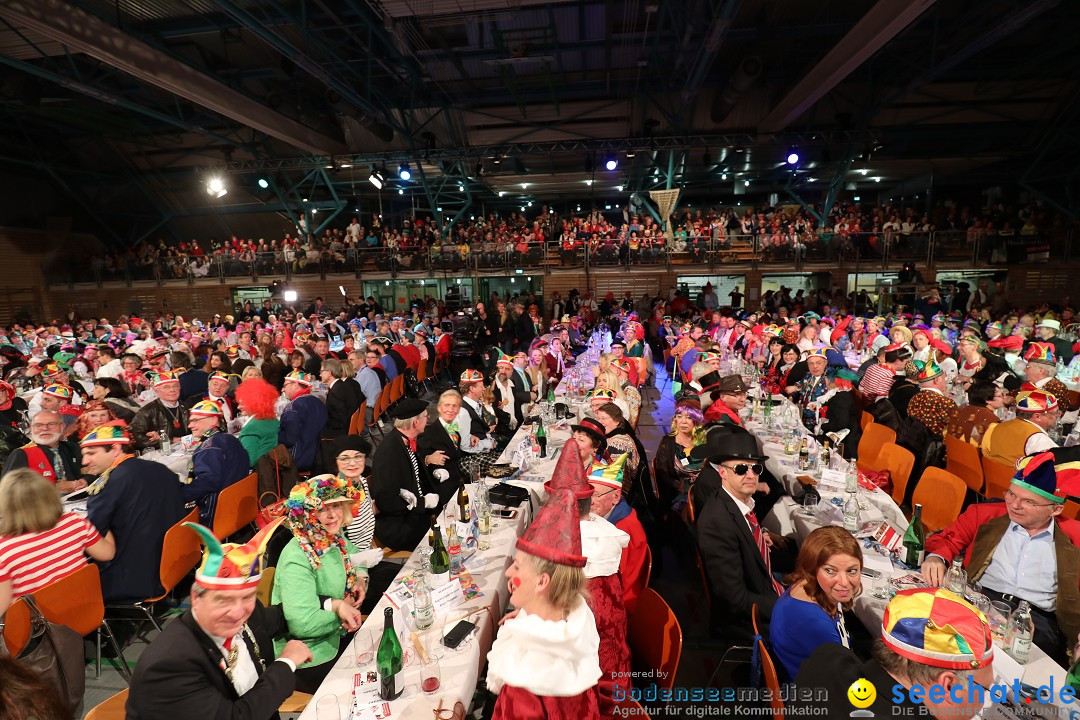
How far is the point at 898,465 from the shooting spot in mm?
4961

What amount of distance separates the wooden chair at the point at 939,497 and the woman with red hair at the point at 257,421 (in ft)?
21.1

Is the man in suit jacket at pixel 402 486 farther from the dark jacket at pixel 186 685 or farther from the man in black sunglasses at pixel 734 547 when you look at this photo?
the man in black sunglasses at pixel 734 547

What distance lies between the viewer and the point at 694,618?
4457 millimetres

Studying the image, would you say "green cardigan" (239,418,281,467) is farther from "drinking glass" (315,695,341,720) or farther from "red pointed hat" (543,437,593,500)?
"red pointed hat" (543,437,593,500)

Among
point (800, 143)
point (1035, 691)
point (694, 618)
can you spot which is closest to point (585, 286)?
point (800, 143)

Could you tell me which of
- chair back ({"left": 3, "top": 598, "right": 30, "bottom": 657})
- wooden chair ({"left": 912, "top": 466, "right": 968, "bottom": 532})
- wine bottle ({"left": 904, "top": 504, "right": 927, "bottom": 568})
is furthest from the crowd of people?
wooden chair ({"left": 912, "top": 466, "right": 968, "bottom": 532})

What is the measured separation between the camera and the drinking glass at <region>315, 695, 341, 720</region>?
7.66 feet

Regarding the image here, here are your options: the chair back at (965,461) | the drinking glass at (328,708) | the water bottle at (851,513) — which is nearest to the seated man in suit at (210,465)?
the drinking glass at (328,708)

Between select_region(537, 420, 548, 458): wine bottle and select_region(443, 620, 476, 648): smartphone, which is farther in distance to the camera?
select_region(537, 420, 548, 458): wine bottle

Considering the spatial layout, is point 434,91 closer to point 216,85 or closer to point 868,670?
point 216,85

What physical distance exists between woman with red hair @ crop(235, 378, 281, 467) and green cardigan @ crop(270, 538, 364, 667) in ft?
10.7

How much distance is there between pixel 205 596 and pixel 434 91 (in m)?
19.3

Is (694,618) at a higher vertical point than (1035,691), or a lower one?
lower

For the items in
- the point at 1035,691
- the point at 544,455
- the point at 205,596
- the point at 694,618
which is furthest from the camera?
the point at 544,455
